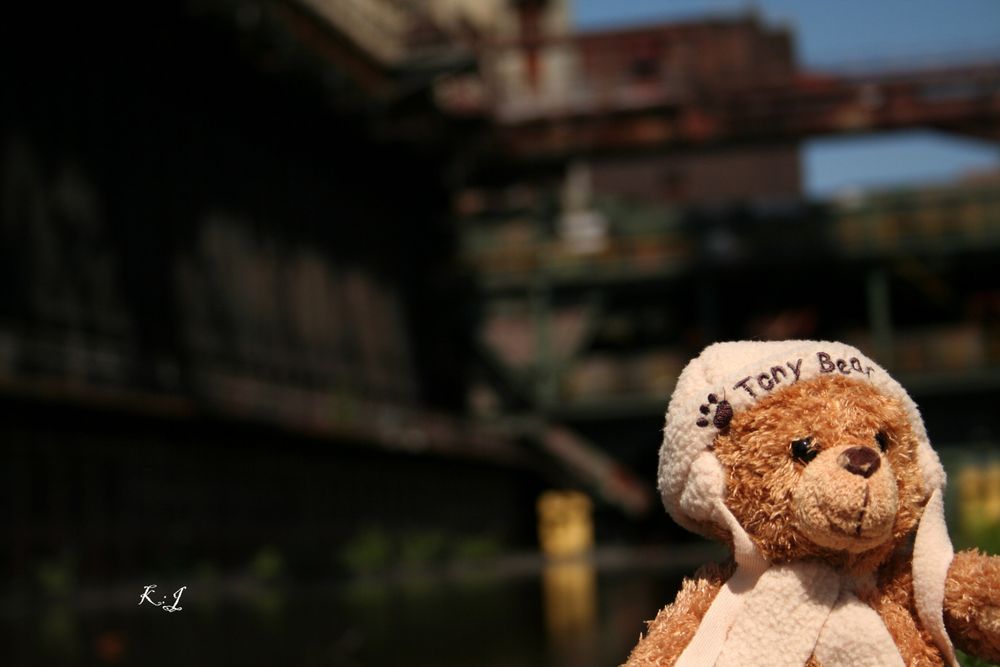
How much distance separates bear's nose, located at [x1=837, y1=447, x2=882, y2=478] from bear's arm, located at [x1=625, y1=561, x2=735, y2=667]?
1.53 ft

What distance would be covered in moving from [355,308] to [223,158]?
643cm

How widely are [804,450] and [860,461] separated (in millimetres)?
186

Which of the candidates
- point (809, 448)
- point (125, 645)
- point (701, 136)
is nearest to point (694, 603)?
point (809, 448)

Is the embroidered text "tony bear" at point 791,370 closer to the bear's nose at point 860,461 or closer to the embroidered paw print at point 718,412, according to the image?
the embroidered paw print at point 718,412

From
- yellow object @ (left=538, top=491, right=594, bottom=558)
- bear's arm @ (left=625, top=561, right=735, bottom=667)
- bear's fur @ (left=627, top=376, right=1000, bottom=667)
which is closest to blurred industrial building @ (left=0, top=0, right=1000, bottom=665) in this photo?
yellow object @ (left=538, top=491, right=594, bottom=558)

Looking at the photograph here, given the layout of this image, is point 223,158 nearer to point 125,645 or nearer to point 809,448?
point 125,645

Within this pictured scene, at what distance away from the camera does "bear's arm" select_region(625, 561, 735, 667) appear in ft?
11.3

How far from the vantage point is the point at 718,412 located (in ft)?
11.9

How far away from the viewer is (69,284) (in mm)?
18938

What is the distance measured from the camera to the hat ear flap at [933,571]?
3451 millimetres

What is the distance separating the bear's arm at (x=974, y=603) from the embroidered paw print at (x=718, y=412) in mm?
572

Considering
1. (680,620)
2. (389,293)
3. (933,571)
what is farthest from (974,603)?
(389,293)

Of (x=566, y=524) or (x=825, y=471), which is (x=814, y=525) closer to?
(x=825, y=471)

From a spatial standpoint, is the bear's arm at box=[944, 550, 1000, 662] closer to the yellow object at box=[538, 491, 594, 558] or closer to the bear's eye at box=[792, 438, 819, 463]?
the bear's eye at box=[792, 438, 819, 463]
